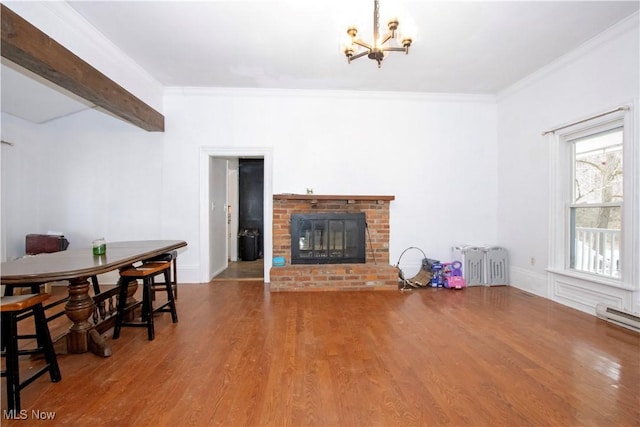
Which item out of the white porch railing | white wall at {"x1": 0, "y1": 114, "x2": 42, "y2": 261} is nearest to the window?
the white porch railing

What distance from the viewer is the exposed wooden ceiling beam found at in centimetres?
193

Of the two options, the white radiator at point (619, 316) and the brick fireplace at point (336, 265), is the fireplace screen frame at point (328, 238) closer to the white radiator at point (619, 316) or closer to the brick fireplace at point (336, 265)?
the brick fireplace at point (336, 265)

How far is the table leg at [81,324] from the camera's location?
199 centimetres

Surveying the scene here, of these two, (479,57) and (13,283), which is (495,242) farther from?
(13,283)

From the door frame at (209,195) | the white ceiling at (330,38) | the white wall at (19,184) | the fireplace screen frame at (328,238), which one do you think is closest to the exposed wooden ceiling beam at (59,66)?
the white ceiling at (330,38)

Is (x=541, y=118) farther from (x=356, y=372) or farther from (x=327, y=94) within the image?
(x=356, y=372)

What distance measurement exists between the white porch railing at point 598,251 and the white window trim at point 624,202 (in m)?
0.10

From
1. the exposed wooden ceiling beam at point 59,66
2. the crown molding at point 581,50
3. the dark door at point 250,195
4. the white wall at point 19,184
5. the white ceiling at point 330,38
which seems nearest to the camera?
the exposed wooden ceiling beam at point 59,66

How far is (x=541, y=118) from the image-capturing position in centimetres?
345

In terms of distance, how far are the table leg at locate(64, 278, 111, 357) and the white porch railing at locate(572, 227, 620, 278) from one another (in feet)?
14.7

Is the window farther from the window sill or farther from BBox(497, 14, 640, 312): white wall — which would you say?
BBox(497, 14, 640, 312): white wall

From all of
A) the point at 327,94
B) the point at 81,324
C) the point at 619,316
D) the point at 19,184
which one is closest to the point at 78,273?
the point at 81,324

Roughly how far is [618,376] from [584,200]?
202 cm

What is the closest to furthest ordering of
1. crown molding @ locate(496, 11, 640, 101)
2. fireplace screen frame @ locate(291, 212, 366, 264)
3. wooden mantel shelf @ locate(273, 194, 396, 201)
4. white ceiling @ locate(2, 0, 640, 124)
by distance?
white ceiling @ locate(2, 0, 640, 124) < crown molding @ locate(496, 11, 640, 101) < wooden mantel shelf @ locate(273, 194, 396, 201) < fireplace screen frame @ locate(291, 212, 366, 264)
